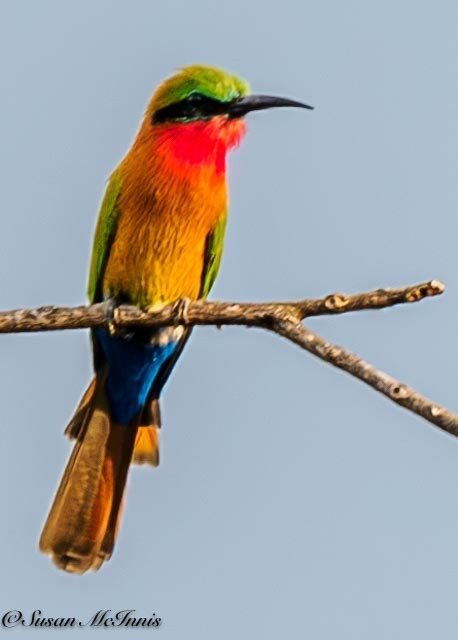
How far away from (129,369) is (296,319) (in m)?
2.21

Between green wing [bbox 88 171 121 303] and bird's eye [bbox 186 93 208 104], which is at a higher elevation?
bird's eye [bbox 186 93 208 104]

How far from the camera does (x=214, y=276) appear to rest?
6.84 m

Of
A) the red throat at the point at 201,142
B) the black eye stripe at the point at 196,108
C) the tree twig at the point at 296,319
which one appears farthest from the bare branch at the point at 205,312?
the black eye stripe at the point at 196,108

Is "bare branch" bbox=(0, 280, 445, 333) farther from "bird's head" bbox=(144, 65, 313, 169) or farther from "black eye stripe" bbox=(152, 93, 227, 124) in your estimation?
"black eye stripe" bbox=(152, 93, 227, 124)

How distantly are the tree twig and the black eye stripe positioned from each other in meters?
1.31

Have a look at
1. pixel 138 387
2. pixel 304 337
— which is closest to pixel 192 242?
pixel 138 387

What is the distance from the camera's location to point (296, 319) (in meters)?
4.62

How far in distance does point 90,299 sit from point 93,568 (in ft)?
4.95

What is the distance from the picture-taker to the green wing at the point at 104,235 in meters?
6.61

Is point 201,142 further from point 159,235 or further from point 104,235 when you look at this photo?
point 104,235

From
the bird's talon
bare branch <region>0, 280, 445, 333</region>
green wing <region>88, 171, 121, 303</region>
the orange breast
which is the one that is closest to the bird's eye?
the orange breast

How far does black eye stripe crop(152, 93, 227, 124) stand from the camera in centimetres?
653

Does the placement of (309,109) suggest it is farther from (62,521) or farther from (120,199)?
(62,521)

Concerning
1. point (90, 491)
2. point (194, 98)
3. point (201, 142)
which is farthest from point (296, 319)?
point (90, 491)
